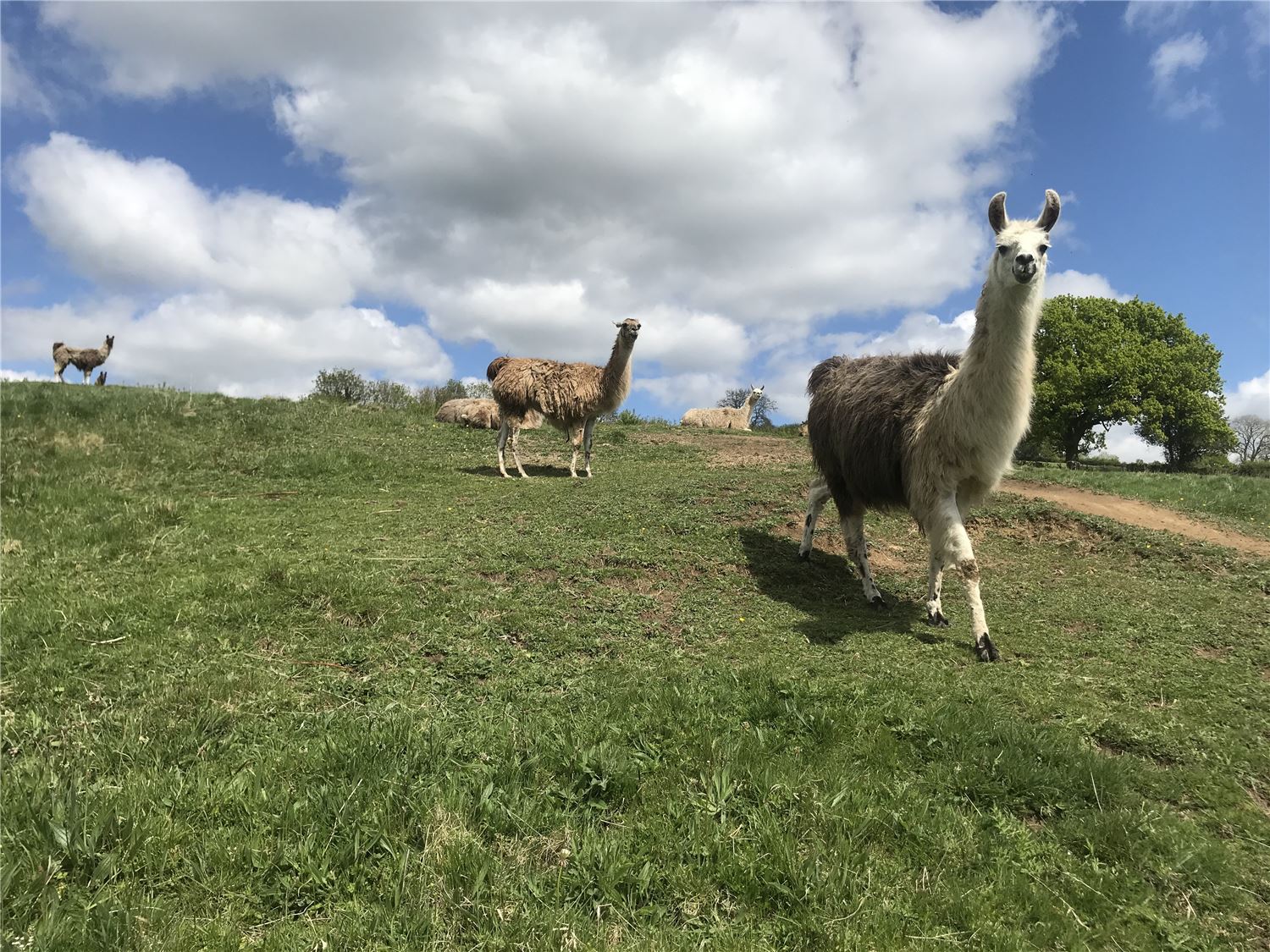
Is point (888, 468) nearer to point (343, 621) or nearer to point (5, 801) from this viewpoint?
point (343, 621)

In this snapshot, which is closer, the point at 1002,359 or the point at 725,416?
the point at 1002,359

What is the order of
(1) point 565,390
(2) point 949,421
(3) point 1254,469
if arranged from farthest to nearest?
(3) point 1254,469 → (1) point 565,390 → (2) point 949,421

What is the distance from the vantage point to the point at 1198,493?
14.4 m

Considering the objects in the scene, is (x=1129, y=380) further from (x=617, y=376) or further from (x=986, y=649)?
(x=986, y=649)

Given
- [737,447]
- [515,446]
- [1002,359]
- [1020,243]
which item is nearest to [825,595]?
[1002,359]

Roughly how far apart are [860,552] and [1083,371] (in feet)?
118

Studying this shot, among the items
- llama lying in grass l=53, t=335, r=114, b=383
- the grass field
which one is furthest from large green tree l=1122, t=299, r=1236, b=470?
llama lying in grass l=53, t=335, r=114, b=383

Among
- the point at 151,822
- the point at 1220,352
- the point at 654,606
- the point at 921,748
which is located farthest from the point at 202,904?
the point at 1220,352

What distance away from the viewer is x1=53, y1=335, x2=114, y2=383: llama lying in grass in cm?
2456

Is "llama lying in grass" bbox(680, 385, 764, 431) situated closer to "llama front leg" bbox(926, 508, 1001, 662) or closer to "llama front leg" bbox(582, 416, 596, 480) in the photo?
"llama front leg" bbox(582, 416, 596, 480)

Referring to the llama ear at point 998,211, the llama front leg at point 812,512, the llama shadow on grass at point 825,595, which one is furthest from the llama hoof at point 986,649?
the llama ear at point 998,211

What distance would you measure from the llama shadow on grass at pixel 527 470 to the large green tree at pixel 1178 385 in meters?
35.0

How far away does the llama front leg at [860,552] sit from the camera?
7.13 metres

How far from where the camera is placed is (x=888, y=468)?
671 cm
